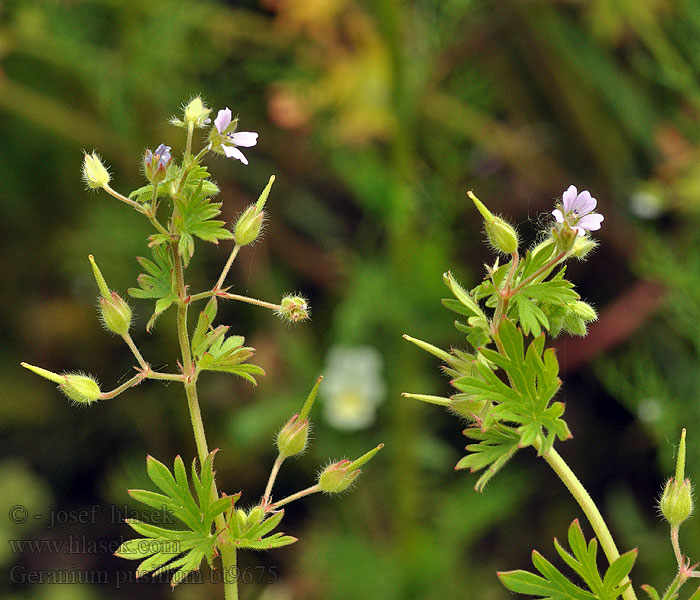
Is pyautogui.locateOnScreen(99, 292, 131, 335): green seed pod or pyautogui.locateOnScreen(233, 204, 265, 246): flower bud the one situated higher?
pyautogui.locateOnScreen(233, 204, 265, 246): flower bud

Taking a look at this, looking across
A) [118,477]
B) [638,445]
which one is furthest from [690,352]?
[118,477]

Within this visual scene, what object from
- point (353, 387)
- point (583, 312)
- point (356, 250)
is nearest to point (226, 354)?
point (583, 312)

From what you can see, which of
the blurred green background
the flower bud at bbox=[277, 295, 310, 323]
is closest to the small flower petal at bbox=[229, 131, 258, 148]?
the flower bud at bbox=[277, 295, 310, 323]

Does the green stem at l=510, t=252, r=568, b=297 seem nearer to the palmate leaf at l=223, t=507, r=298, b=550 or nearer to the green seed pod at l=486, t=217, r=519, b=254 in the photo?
the green seed pod at l=486, t=217, r=519, b=254

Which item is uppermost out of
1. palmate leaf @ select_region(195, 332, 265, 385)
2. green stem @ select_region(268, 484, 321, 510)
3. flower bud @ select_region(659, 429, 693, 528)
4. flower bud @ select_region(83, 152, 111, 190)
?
flower bud @ select_region(83, 152, 111, 190)

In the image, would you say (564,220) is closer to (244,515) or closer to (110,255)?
(244,515)

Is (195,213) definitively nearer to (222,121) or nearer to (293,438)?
(222,121)
